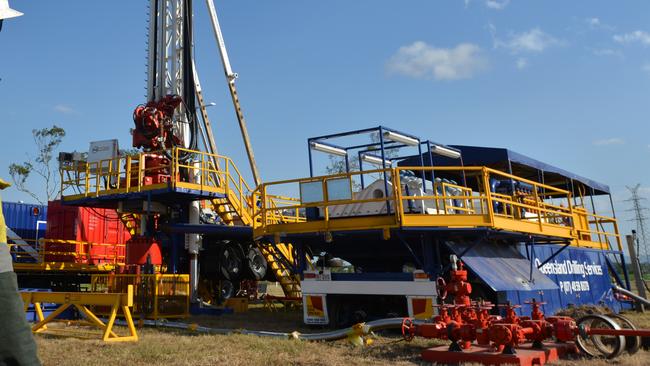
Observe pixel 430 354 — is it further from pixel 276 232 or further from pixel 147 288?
pixel 147 288

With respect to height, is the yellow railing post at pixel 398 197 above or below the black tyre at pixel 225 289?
above

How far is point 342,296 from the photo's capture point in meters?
12.5

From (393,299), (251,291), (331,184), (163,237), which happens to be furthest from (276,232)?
(251,291)

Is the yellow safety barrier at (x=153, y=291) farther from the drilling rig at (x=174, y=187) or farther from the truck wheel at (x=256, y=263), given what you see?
the truck wheel at (x=256, y=263)

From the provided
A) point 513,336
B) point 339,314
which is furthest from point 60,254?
point 513,336

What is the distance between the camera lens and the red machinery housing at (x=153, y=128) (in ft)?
65.9

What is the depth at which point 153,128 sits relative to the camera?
790 inches

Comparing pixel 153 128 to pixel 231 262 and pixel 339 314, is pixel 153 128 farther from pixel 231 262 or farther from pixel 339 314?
pixel 339 314

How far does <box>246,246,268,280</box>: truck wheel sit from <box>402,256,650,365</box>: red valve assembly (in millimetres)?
12465

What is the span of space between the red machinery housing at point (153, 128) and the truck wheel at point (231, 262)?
4666 mm

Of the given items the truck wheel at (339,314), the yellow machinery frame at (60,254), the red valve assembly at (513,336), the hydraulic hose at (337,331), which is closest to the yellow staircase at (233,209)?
the yellow machinery frame at (60,254)

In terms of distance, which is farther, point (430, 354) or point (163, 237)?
point (163, 237)

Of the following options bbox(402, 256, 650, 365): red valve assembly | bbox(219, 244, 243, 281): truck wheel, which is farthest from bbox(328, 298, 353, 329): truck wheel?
bbox(219, 244, 243, 281): truck wheel

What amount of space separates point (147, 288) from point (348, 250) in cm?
588
